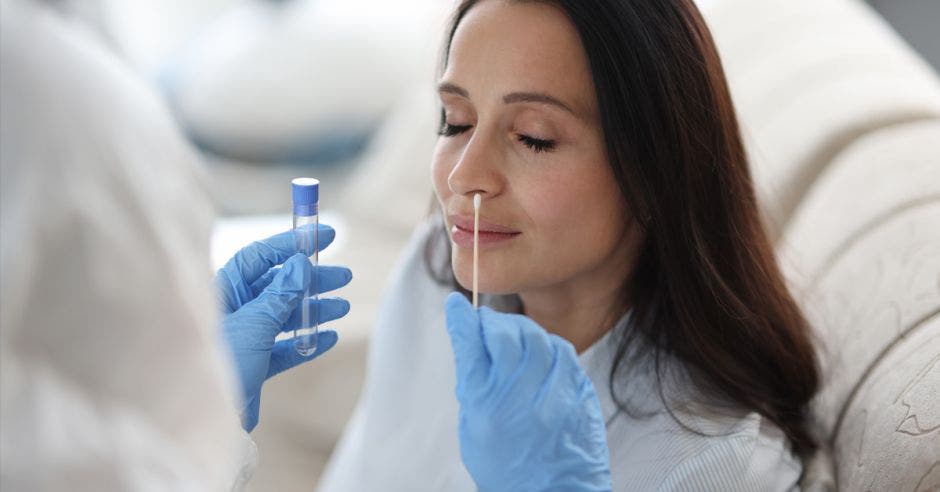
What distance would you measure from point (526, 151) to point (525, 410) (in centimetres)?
31

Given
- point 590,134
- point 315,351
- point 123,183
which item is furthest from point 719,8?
point 123,183

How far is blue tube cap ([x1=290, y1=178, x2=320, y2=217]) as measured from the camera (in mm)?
1091

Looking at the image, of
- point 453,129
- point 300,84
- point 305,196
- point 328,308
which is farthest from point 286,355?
point 300,84

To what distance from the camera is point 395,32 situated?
126 inches

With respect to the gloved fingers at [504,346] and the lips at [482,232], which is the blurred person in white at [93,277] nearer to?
the gloved fingers at [504,346]

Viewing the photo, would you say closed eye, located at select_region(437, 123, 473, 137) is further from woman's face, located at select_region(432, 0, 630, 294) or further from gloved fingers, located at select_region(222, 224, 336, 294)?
gloved fingers, located at select_region(222, 224, 336, 294)

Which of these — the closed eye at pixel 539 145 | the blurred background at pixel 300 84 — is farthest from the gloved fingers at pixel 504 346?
the blurred background at pixel 300 84

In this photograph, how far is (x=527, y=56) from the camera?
1088mm

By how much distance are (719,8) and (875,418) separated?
1.13 meters

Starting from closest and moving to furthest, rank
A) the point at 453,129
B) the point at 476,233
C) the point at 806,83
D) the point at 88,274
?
the point at 88,274
the point at 476,233
the point at 453,129
the point at 806,83

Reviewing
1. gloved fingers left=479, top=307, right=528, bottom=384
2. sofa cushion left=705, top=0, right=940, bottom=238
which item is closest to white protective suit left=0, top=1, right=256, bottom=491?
gloved fingers left=479, top=307, right=528, bottom=384

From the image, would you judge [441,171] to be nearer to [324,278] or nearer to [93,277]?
[324,278]

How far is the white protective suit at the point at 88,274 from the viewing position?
53cm

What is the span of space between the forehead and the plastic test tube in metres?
0.19
